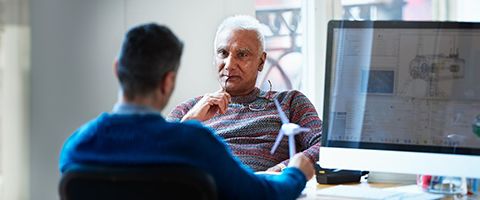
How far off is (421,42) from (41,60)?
1238 mm

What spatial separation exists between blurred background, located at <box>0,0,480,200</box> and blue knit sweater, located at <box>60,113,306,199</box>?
93cm

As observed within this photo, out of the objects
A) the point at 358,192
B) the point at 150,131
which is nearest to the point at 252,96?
the point at 358,192

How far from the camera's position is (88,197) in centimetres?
129

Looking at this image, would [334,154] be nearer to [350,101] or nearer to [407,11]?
[350,101]

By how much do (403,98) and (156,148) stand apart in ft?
2.73

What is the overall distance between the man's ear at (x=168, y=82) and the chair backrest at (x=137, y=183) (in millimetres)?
194

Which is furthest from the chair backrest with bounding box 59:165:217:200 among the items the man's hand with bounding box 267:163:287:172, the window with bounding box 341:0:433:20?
the window with bounding box 341:0:433:20

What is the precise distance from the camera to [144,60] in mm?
1366

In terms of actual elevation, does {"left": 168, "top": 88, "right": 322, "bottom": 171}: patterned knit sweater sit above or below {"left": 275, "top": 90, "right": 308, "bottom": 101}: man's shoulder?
below

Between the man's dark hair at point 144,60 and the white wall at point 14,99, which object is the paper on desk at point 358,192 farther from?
the white wall at point 14,99

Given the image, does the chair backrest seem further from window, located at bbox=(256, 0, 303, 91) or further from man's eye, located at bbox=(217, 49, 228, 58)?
window, located at bbox=(256, 0, 303, 91)

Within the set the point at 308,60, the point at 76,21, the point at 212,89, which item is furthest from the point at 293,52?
the point at 76,21

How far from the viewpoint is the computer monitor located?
1836mm

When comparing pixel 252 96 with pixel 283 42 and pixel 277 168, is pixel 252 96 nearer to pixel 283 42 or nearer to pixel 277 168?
pixel 277 168
